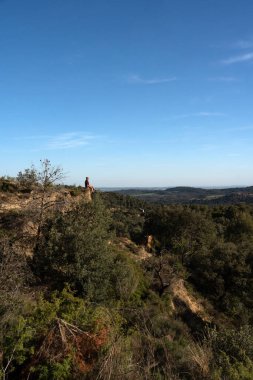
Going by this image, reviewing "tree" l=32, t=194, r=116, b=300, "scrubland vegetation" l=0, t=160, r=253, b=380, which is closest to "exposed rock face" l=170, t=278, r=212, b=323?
"scrubland vegetation" l=0, t=160, r=253, b=380

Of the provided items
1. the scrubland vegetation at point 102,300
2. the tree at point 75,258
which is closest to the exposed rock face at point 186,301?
the scrubland vegetation at point 102,300

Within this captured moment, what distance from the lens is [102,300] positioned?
19750 mm

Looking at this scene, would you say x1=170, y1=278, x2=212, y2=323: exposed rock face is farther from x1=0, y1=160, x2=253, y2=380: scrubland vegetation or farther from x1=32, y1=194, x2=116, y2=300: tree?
x1=32, y1=194, x2=116, y2=300: tree

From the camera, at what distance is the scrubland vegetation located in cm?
790

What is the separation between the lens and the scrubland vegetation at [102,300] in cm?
790

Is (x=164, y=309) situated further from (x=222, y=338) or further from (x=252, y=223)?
(x=252, y=223)

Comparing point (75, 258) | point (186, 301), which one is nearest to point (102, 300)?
point (75, 258)

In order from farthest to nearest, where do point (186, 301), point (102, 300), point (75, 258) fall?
point (186, 301), point (75, 258), point (102, 300)

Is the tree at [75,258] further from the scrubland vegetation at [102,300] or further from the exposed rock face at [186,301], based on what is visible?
the exposed rock face at [186,301]

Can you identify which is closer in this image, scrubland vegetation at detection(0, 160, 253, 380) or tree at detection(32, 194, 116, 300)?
scrubland vegetation at detection(0, 160, 253, 380)

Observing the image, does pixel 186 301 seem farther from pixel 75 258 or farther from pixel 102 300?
pixel 75 258

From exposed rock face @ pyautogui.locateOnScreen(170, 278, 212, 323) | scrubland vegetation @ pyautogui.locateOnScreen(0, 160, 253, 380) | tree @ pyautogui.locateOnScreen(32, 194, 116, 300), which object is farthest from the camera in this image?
exposed rock face @ pyautogui.locateOnScreen(170, 278, 212, 323)

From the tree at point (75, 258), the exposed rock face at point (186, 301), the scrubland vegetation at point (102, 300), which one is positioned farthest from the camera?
the exposed rock face at point (186, 301)

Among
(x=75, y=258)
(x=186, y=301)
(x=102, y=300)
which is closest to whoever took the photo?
(x=102, y=300)
